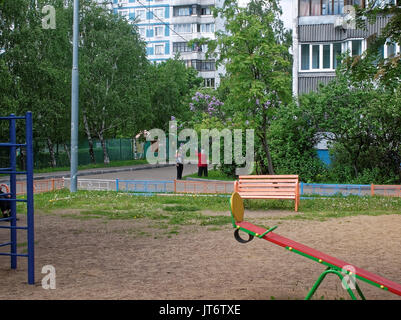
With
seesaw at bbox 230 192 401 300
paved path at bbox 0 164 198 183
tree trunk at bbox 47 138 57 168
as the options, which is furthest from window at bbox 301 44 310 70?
seesaw at bbox 230 192 401 300

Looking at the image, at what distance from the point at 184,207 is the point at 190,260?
6431mm

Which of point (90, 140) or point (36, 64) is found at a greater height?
point (36, 64)

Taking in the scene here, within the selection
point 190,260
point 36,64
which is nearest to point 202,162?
point 36,64

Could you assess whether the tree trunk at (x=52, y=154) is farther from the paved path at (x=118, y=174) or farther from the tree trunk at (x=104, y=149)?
the tree trunk at (x=104, y=149)

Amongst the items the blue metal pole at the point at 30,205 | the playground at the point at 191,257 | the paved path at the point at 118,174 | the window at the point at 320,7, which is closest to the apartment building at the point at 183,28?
the paved path at the point at 118,174

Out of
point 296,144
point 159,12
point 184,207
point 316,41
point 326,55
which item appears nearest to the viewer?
point 184,207

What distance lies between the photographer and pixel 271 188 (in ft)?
46.0

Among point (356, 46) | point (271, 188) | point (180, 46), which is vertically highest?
point (180, 46)

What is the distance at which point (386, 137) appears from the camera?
72.0 ft

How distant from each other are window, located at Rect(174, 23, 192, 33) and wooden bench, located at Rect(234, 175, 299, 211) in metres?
65.2

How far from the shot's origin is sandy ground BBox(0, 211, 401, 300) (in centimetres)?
618

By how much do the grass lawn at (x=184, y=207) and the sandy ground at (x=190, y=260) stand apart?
865 millimetres

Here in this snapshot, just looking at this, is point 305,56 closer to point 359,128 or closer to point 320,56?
point 320,56

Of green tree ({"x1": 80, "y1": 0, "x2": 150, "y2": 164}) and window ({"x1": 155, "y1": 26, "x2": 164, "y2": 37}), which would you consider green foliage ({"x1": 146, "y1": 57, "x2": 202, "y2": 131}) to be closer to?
green tree ({"x1": 80, "y1": 0, "x2": 150, "y2": 164})
